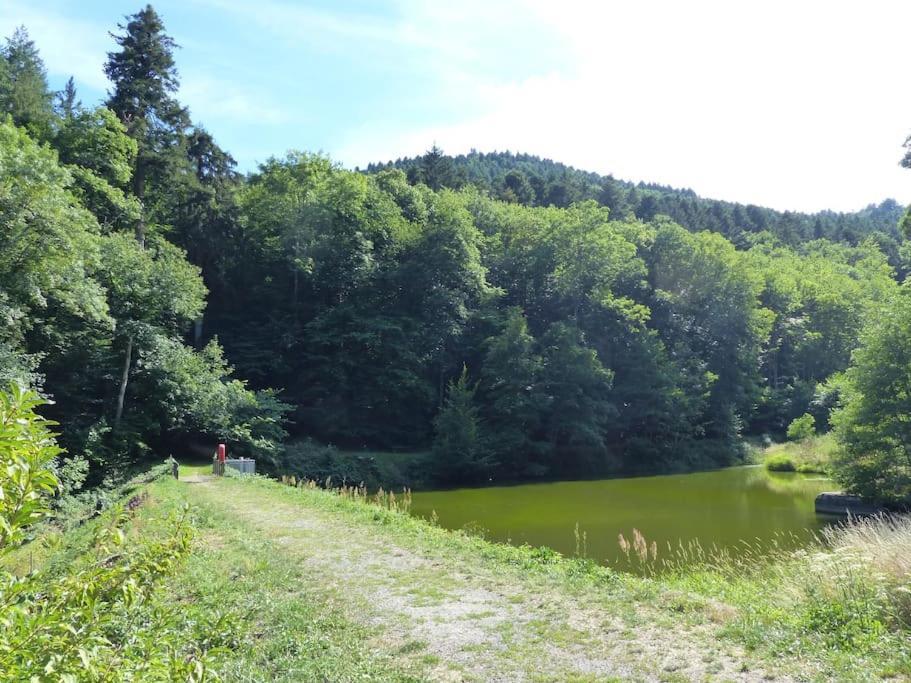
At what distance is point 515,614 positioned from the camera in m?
6.79

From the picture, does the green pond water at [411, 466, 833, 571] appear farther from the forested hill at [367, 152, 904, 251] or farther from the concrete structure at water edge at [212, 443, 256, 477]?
the forested hill at [367, 152, 904, 251]

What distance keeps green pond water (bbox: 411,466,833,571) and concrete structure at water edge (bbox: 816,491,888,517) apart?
506 mm

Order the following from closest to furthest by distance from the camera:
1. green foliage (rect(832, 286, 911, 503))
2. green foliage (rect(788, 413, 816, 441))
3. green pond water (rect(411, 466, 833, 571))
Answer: green pond water (rect(411, 466, 833, 571))
green foliage (rect(832, 286, 911, 503))
green foliage (rect(788, 413, 816, 441))

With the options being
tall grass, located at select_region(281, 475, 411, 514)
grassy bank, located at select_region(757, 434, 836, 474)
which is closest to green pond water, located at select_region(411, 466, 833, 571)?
grassy bank, located at select_region(757, 434, 836, 474)

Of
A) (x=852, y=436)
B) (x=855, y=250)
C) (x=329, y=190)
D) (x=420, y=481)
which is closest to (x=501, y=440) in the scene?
(x=420, y=481)

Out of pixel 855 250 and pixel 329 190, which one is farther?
pixel 855 250

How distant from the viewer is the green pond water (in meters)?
16.1

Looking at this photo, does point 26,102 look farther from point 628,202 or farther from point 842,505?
point 628,202

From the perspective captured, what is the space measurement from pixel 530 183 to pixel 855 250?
145 feet

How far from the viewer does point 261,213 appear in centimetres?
3775

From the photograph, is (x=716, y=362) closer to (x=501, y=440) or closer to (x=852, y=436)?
(x=501, y=440)

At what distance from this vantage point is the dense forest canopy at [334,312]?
76.7ft

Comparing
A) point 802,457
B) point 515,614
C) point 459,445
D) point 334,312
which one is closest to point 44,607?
point 515,614

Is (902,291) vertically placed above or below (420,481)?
above
